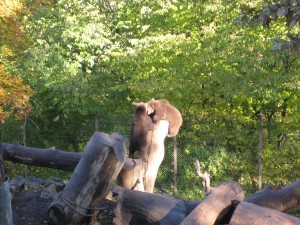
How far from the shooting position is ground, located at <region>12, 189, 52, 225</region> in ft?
19.6

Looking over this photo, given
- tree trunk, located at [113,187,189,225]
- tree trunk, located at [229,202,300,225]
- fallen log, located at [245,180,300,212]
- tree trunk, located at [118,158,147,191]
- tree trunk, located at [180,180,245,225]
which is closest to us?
A: tree trunk, located at [229,202,300,225]

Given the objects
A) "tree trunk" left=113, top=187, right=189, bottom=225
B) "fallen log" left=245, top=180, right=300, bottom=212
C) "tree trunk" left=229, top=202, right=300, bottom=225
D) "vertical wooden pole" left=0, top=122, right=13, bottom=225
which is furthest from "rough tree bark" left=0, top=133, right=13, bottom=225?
"fallen log" left=245, top=180, right=300, bottom=212

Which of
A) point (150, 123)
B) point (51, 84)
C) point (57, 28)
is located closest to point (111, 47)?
point (57, 28)

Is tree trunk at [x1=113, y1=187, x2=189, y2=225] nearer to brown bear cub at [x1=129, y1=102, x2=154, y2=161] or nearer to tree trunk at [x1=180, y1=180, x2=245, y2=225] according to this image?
tree trunk at [x1=180, y1=180, x2=245, y2=225]

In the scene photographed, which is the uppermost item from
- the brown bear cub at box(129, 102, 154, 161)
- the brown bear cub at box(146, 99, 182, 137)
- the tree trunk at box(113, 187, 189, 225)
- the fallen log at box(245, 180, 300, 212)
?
the brown bear cub at box(146, 99, 182, 137)

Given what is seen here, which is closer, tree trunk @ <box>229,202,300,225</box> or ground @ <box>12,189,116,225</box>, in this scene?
tree trunk @ <box>229,202,300,225</box>

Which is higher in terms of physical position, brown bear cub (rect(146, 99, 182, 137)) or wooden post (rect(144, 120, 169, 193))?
brown bear cub (rect(146, 99, 182, 137))

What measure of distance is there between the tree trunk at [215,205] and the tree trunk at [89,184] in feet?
3.92

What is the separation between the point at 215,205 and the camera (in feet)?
15.6

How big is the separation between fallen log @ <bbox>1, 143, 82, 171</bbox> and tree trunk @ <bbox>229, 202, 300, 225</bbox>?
285 cm

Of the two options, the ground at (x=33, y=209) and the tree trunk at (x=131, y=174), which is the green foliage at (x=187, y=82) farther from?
the ground at (x=33, y=209)

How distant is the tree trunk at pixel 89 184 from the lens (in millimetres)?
5617

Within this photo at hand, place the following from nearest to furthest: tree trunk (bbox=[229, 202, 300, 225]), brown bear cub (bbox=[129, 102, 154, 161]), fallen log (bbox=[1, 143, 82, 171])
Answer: tree trunk (bbox=[229, 202, 300, 225])
fallen log (bbox=[1, 143, 82, 171])
brown bear cub (bbox=[129, 102, 154, 161])

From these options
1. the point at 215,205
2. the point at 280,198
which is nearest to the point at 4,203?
the point at 215,205
